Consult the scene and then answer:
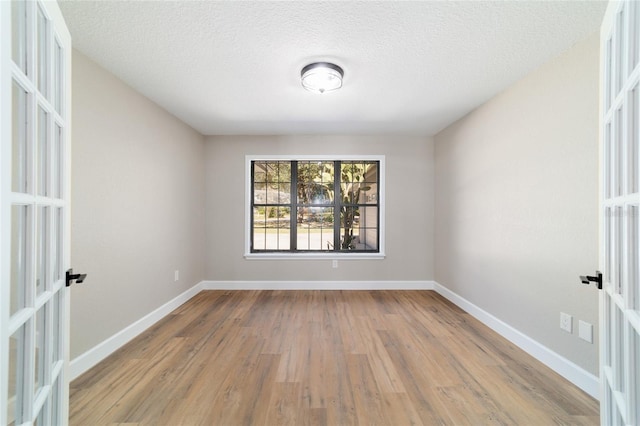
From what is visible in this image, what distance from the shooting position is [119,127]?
239 cm

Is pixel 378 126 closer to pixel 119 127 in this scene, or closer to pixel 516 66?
pixel 516 66

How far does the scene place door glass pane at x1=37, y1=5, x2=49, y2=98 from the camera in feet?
3.18

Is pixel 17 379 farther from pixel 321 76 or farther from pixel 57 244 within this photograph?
pixel 321 76

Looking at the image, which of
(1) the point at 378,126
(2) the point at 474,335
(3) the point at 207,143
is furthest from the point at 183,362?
(1) the point at 378,126

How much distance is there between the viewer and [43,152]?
1.02 meters

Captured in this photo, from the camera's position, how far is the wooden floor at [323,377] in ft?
5.11

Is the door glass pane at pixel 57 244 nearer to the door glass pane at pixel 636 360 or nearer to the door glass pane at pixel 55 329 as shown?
A: the door glass pane at pixel 55 329

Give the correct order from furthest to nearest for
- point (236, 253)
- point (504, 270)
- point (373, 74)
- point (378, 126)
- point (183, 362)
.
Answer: point (236, 253)
point (378, 126)
point (504, 270)
point (373, 74)
point (183, 362)

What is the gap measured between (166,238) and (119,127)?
1.31m

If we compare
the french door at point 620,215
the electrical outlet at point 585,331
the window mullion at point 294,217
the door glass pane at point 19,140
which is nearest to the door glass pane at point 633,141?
the french door at point 620,215

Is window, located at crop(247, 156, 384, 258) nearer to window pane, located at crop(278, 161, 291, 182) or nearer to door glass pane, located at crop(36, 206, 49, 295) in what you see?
window pane, located at crop(278, 161, 291, 182)

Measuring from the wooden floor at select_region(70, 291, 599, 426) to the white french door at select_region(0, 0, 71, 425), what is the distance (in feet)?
2.25

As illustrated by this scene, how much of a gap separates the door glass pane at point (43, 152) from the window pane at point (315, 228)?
11.1 ft

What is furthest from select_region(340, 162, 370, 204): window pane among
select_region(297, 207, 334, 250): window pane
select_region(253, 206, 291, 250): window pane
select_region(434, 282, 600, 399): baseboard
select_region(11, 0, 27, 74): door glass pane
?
select_region(11, 0, 27, 74): door glass pane
